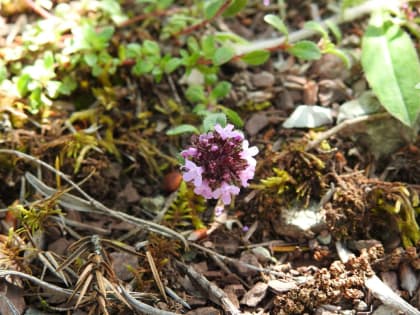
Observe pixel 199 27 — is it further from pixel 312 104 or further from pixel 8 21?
pixel 8 21

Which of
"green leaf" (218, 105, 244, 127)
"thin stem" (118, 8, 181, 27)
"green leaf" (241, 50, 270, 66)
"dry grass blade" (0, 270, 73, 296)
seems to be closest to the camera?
"dry grass blade" (0, 270, 73, 296)

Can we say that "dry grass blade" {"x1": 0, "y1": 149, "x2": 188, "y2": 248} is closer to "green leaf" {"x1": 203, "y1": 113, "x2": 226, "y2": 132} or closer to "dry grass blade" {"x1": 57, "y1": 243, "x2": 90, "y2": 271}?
"dry grass blade" {"x1": 57, "y1": 243, "x2": 90, "y2": 271}

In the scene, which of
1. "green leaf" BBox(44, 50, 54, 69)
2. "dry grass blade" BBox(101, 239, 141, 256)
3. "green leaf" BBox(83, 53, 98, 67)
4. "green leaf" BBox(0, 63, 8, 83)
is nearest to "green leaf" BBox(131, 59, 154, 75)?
"green leaf" BBox(83, 53, 98, 67)

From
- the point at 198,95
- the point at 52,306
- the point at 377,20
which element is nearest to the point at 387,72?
the point at 377,20

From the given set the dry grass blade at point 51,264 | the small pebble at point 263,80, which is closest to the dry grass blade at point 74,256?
the dry grass blade at point 51,264

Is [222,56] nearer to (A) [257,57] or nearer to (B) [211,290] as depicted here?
(A) [257,57]

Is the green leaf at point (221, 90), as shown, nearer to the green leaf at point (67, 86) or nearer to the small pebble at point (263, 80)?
the small pebble at point (263, 80)
